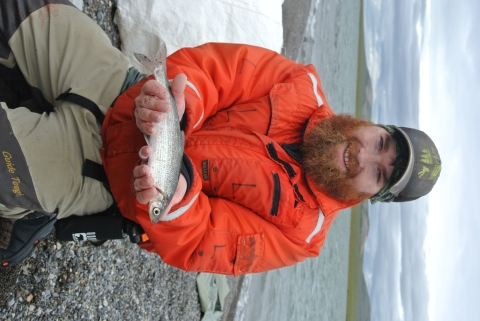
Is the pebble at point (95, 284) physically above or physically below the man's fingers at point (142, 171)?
below

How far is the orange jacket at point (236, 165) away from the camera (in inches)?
88.7

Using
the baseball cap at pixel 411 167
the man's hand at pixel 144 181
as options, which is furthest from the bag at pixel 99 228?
the baseball cap at pixel 411 167

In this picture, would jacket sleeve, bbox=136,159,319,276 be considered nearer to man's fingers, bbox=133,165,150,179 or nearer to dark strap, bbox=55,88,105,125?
man's fingers, bbox=133,165,150,179

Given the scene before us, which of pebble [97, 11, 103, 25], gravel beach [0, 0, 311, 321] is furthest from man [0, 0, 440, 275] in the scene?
pebble [97, 11, 103, 25]

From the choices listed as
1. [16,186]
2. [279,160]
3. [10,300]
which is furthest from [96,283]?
[279,160]

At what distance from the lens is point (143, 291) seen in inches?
161

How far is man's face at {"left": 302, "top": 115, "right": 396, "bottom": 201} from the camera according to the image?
2785 mm

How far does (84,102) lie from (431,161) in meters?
2.72

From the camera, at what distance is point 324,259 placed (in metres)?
11.4

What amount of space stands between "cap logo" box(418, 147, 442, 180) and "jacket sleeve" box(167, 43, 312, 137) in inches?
48.7

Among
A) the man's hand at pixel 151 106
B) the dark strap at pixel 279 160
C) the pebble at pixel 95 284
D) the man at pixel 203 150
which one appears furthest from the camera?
the pebble at pixel 95 284

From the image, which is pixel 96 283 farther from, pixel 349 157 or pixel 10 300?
pixel 349 157

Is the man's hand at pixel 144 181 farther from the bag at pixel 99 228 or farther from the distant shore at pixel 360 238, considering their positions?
the distant shore at pixel 360 238

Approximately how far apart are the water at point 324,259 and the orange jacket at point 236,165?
155 inches
